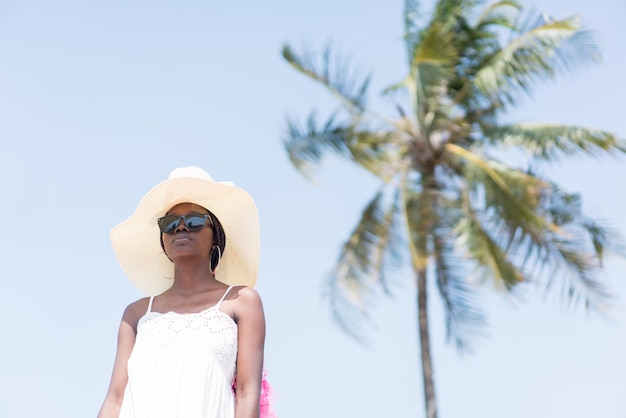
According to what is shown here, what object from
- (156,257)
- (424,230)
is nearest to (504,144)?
(424,230)

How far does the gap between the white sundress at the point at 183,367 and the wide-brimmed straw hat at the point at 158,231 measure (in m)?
0.44

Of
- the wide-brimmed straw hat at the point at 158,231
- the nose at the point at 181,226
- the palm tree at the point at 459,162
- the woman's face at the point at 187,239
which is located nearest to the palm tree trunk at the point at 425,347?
the palm tree at the point at 459,162

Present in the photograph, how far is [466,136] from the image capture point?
1678 cm

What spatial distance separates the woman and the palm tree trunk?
37.6ft

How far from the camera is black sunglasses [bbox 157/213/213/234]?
397cm

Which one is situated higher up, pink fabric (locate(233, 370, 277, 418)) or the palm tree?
the palm tree

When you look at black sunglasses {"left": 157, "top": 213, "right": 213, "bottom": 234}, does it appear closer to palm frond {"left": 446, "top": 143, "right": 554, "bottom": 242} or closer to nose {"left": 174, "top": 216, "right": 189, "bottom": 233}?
nose {"left": 174, "top": 216, "right": 189, "bottom": 233}

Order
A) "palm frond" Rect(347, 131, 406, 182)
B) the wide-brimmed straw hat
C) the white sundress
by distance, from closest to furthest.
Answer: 1. the white sundress
2. the wide-brimmed straw hat
3. "palm frond" Rect(347, 131, 406, 182)

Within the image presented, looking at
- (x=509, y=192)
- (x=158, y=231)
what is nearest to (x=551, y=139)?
(x=509, y=192)

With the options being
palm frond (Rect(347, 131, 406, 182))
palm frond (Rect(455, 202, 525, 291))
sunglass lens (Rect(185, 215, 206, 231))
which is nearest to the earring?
sunglass lens (Rect(185, 215, 206, 231))

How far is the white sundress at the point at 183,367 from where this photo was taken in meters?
3.60

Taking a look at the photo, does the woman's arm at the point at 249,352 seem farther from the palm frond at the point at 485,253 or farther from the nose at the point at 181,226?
the palm frond at the point at 485,253

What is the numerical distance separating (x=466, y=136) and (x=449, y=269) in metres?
2.40

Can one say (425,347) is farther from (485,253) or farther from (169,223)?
(169,223)
